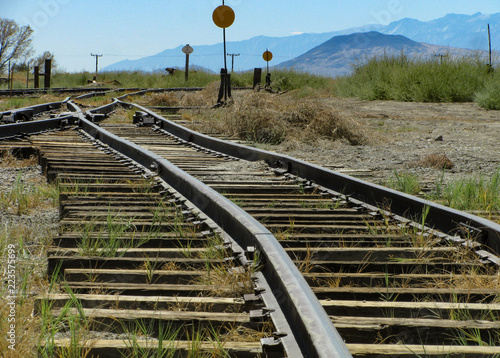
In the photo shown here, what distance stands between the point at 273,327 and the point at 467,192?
9.71 feet

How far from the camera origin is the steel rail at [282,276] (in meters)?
1.65

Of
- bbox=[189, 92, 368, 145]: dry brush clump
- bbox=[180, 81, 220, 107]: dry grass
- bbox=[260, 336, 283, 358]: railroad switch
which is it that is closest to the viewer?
bbox=[260, 336, 283, 358]: railroad switch

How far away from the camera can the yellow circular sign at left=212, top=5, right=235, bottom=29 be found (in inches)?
537

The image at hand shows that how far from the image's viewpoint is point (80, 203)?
3750mm

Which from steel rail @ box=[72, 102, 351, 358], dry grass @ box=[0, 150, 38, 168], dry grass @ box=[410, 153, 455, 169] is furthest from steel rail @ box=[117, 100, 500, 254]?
dry grass @ box=[0, 150, 38, 168]

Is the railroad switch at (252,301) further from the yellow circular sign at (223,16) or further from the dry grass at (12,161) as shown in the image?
the yellow circular sign at (223,16)

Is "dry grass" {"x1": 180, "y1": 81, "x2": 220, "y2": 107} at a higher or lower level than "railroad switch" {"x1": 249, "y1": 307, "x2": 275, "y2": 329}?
higher

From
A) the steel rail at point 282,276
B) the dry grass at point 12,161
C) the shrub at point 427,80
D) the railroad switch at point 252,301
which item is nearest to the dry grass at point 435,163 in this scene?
the steel rail at point 282,276

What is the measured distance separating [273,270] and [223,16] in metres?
12.2

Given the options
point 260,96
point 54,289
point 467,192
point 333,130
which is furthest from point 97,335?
point 260,96

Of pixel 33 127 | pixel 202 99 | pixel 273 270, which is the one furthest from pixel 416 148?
pixel 202 99

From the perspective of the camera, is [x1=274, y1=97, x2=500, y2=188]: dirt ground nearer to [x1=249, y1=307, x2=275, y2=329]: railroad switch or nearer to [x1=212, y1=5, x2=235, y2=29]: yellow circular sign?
[x1=249, y1=307, x2=275, y2=329]: railroad switch

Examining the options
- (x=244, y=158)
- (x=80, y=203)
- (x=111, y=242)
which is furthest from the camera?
(x=244, y=158)

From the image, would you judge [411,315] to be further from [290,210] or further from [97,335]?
[290,210]
